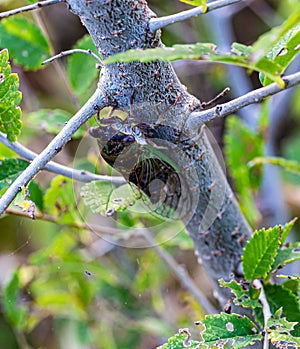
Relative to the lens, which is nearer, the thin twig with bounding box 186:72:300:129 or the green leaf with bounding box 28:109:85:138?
the thin twig with bounding box 186:72:300:129

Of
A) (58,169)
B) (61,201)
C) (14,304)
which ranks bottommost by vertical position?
(14,304)

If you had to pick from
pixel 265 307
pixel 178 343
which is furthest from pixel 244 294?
pixel 178 343

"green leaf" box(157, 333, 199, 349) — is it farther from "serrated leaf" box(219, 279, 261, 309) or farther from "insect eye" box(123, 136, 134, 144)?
"insect eye" box(123, 136, 134, 144)

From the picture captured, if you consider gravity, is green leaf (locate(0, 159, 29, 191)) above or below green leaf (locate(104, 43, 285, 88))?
below

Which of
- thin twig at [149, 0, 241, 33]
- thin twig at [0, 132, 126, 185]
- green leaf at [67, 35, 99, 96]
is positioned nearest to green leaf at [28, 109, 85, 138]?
green leaf at [67, 35, 99, 96]

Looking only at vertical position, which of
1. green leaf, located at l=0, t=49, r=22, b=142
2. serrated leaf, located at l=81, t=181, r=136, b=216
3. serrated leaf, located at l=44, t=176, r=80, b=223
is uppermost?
green leaf, located at l=0, t=49, r=22, b=142

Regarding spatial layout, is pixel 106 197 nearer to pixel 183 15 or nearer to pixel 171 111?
pixel 171 111
